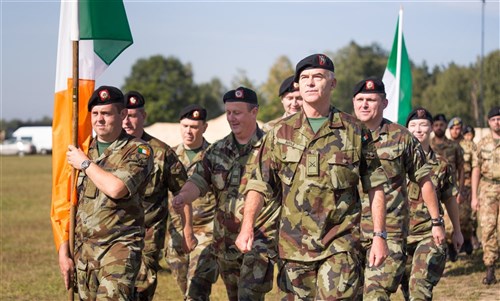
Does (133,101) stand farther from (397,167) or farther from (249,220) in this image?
(249,220)

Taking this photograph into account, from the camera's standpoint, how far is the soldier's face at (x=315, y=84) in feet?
20.6

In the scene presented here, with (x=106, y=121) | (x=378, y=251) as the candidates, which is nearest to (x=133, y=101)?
(x=106, y=121)

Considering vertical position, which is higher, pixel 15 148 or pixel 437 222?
pixel 437 222

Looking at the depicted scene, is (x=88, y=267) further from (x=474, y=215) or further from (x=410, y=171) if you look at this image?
(x=474, y=215)

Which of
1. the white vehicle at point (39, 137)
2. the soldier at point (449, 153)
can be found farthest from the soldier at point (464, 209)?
the white vehicle at point (39, 137)

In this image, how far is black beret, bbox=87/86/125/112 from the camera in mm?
7086

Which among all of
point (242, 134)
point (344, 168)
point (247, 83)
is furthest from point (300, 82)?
point (247, 83)

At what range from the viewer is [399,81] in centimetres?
1439

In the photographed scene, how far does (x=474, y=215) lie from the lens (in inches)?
653

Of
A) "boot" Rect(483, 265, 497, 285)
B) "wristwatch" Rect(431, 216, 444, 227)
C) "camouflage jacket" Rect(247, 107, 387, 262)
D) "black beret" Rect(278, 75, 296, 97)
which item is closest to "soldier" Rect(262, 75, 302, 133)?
"black beret" Rect(278, 75, 296, 97)

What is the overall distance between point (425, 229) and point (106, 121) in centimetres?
376

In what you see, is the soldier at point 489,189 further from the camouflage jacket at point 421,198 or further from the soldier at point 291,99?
the soldier at point 291,99

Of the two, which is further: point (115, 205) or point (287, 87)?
point (287, 87)

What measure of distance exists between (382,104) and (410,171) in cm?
69
